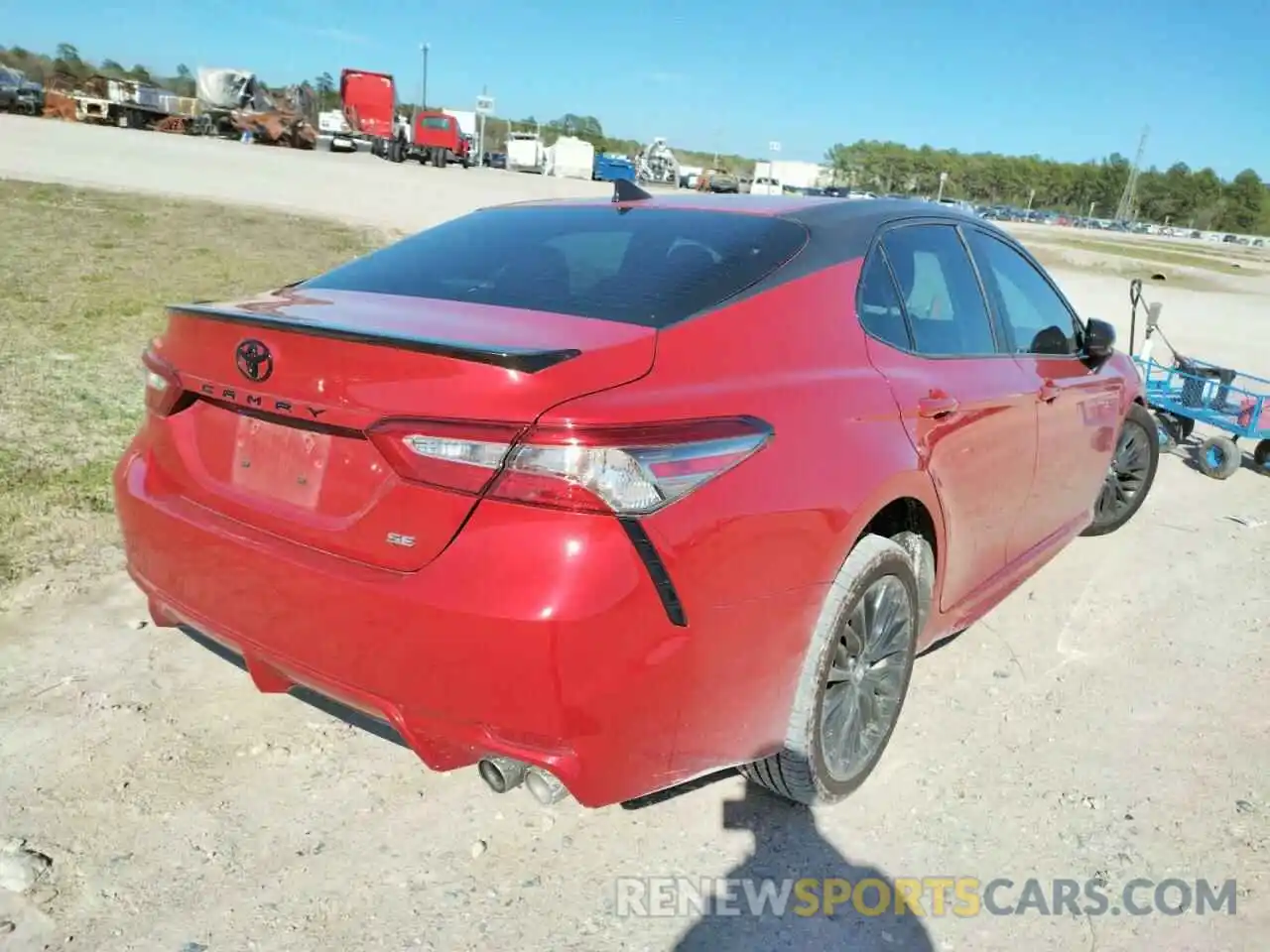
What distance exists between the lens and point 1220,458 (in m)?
6.95

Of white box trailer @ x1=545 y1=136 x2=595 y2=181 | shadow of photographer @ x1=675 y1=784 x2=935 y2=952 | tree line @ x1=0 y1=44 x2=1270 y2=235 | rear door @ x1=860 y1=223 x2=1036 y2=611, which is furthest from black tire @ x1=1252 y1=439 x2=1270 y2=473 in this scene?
tree line @ x1=0 y1=44 x2=1270 y2=235

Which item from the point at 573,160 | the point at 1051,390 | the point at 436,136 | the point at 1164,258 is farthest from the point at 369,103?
the point at 1051,390

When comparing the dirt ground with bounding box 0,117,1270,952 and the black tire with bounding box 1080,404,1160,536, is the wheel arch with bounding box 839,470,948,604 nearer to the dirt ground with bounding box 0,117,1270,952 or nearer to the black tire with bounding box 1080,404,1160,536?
the dirt ground with bounding box 0,117,1270,952

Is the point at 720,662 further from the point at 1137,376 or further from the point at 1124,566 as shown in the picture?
the point at 1137,376

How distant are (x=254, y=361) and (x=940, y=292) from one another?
89.4 inches

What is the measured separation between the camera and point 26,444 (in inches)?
199

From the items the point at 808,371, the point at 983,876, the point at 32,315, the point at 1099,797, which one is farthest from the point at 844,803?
the point at 32,315

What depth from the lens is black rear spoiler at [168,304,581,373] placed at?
2.02m

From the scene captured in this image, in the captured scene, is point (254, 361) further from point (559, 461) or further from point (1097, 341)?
point (1097, 341)

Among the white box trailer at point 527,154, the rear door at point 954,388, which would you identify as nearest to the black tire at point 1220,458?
the rear door at point 954,388

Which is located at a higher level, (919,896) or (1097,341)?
(1097,341)

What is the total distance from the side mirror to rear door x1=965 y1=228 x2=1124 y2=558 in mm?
62

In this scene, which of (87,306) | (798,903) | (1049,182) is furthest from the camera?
(1049,182)

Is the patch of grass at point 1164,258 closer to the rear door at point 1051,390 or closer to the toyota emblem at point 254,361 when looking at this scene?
the rear door at point 1051,390
